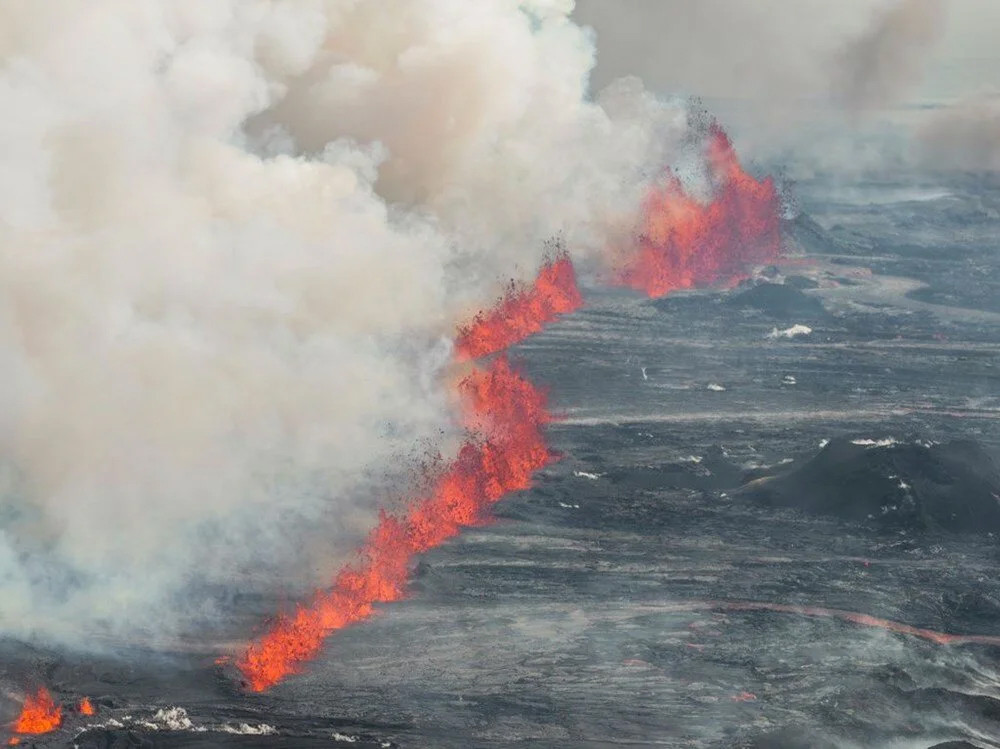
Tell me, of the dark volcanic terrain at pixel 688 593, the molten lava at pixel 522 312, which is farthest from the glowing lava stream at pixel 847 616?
the molten lava at pixel 522 312

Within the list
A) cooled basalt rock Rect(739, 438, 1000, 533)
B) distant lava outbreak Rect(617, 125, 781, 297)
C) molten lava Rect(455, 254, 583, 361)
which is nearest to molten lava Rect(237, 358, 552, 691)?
molten lava Rect(455, 254, 583, 361)

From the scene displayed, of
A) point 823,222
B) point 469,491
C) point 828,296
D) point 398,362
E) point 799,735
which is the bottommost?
point 799,735

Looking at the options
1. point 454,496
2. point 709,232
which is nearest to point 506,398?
point 454,496

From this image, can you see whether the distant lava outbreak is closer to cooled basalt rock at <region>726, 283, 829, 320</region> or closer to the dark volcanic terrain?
cooled basalt rock at <region>726, 283, 829, 320</region>

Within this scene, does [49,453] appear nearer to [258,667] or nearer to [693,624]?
[258,667]

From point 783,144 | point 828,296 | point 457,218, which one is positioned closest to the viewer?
point 457,218

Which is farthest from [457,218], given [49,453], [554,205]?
[49,453]
